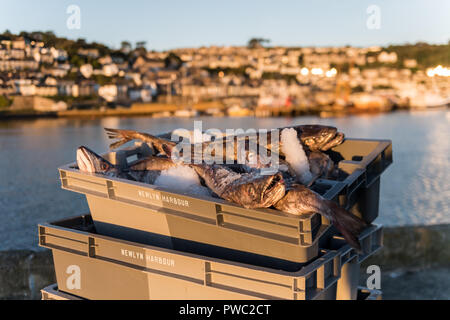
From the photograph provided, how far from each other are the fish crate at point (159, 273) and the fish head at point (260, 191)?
0.94 ft

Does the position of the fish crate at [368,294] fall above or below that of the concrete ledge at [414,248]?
above

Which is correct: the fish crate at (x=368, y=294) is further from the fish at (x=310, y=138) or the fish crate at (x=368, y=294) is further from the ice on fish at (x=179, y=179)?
the ice on fish at (x=179, y=179)

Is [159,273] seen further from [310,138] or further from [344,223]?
[310,138]

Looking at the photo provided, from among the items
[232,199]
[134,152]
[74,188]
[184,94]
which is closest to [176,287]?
[232,199]

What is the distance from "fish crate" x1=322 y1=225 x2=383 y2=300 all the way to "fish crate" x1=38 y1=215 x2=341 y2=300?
0.47 ft

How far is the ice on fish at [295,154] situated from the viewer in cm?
285

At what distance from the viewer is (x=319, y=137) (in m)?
3.14

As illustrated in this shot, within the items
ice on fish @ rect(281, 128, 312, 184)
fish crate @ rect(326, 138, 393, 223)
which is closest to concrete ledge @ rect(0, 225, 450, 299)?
fish crate @ rect(326, 138, 393, 223)

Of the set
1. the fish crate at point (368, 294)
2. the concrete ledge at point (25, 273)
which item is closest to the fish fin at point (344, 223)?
the fish crate at point (368, 294)

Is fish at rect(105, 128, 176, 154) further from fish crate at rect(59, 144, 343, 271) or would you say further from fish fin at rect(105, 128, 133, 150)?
fish crate at rect(59, 144, 343, 271)

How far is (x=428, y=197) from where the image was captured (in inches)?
372

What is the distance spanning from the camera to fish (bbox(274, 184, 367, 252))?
2049 mm

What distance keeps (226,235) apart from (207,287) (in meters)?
0.26
